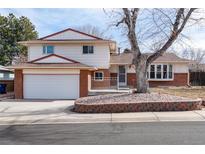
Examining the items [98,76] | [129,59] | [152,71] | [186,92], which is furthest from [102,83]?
[186,92]

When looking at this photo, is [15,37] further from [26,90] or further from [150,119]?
[150,119]

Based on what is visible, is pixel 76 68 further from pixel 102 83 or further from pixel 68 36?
pixel 68 36

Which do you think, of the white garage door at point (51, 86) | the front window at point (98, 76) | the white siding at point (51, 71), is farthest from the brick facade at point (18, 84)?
the front window at point (98, 76)

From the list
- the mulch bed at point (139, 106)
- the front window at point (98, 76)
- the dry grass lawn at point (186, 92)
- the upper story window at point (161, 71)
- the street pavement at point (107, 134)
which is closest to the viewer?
the street pavement at point (107, 134)

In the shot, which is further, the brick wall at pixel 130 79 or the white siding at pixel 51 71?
the brick wall at pixel 130 79

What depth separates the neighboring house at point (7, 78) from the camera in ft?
108

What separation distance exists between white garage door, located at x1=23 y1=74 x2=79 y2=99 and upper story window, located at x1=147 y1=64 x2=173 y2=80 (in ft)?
41.6

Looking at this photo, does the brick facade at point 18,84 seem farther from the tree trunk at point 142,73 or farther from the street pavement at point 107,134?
the street pavement at point 107,134

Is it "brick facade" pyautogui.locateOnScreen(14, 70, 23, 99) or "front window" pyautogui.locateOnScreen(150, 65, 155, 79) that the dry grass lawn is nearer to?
"front window" pyautogui.locateOnScreen(150, 65, 155, 79)

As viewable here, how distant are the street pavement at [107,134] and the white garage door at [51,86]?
42.4 feet

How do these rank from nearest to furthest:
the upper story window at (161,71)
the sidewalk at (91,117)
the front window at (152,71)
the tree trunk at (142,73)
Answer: the sidewalk at (91,117) < the tree trunk at (142,73) < the upper story window at (161,71) < the front window at (152,71)

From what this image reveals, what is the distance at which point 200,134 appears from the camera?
10539mm

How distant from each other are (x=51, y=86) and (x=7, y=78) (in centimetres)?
1910

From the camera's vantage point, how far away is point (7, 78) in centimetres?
4372
